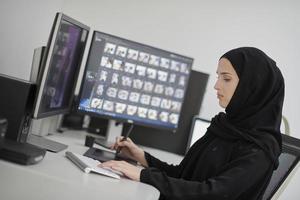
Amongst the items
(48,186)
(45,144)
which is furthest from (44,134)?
(48,186)

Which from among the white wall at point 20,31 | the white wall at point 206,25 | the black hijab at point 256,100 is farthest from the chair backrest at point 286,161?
the white wall at point 20,31

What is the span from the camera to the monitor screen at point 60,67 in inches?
54.6

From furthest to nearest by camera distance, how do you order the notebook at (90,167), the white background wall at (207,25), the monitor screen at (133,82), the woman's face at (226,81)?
the white background wall at (207,25)
the monitor screen at (133,82)
the woman's face at (226,81)
the notebook at (90,167)

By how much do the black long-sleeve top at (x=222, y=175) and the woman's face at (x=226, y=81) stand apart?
16 centimetres

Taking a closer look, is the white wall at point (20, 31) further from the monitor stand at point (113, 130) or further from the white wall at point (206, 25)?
the white wall at point (206, 25)

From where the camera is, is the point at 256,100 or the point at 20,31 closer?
the point at 256,100

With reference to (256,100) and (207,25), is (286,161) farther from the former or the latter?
(207,25)

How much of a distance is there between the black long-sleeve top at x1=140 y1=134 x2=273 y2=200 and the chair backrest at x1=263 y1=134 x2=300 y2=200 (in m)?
0.34

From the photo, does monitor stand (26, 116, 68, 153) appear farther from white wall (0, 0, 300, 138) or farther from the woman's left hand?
white wall (0, 0, 300, 138)

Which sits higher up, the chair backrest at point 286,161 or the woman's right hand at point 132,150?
the chair backrest at point 286,161

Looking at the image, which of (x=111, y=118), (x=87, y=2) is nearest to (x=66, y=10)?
(x=87, y=2)

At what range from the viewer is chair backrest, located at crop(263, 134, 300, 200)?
1747 mm

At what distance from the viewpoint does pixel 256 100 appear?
4.87ft

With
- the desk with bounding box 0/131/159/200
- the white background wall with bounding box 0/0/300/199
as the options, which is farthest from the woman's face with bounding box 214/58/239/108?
the white background wall with bounding box 0/0/300/199
